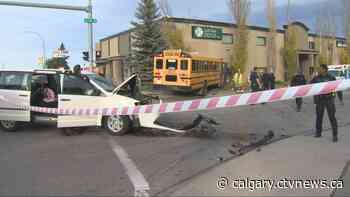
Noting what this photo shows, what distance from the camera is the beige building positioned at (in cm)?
4759

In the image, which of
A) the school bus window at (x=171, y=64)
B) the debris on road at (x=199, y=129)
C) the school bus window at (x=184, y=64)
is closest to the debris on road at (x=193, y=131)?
the debris on road at (x=199, y=129)

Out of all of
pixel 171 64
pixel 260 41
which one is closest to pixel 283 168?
pixel 171 64

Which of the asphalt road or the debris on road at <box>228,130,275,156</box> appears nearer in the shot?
the asphalt road

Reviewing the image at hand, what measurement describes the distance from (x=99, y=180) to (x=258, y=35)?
50413mm

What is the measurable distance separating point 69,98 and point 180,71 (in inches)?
713

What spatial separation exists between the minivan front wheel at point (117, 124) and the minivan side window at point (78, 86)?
74 cm

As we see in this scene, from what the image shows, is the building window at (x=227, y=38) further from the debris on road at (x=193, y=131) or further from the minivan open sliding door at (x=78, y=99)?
the minivan open sliding door at (x=78, y=99)

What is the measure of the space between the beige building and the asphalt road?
29.8 metres

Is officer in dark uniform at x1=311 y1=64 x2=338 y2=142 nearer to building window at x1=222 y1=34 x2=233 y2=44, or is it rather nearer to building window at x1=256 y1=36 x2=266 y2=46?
building window at x1=222 y1=34 x2=233 y2=44

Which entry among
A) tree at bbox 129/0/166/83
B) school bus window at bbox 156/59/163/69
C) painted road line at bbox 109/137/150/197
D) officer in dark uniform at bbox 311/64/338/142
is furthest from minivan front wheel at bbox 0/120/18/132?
tree at bbox 129/0/166/83

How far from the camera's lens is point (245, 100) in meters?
9.39

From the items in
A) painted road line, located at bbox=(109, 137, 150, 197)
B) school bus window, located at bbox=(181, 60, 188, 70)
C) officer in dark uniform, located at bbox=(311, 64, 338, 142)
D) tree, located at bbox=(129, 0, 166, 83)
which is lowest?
painted road line, located at bbox=(109, 137, 150, 197)

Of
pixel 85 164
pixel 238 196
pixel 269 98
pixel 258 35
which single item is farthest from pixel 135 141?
pixel 258 35

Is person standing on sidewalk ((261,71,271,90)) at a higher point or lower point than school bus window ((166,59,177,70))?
Answer: lower
